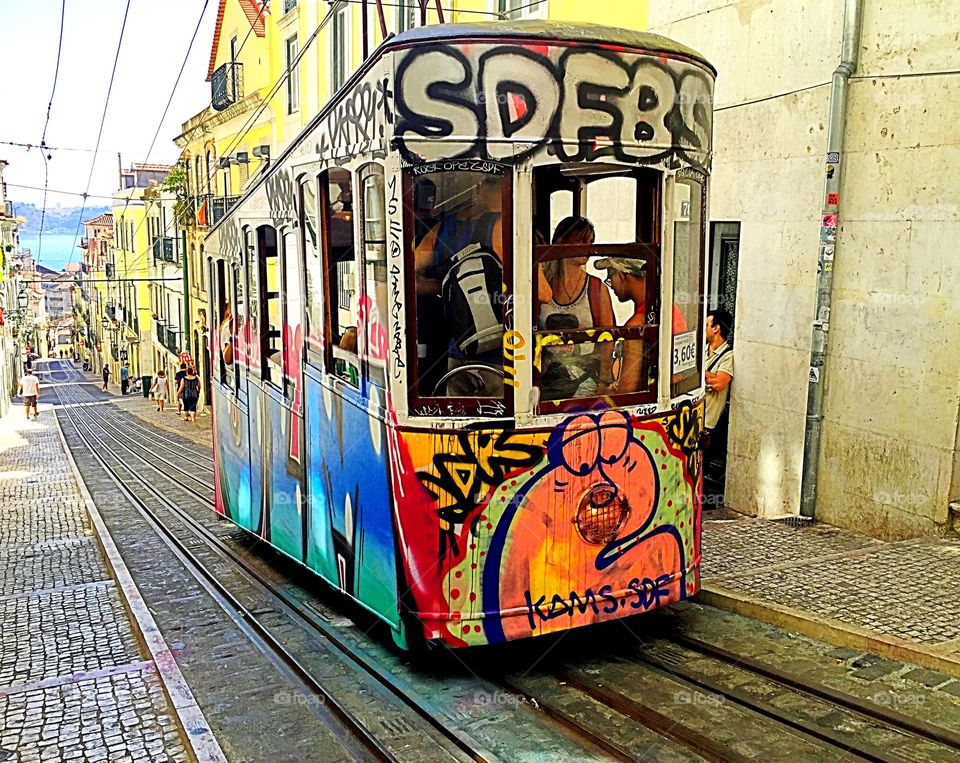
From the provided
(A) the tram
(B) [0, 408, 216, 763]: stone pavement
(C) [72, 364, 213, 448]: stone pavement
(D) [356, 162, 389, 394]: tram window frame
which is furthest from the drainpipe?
(C) [72, 364, 213, 448]: stone pavement

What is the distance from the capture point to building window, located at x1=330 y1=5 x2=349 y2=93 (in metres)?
18.8

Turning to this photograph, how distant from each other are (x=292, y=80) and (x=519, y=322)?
19993mm

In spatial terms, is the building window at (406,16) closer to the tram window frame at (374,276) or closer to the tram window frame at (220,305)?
the tram window frame at (220,305)

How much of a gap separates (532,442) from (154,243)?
45.8 m

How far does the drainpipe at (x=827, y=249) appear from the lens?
750cm

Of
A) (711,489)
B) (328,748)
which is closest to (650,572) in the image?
(328,748)

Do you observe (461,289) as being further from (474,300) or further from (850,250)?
(850,250)

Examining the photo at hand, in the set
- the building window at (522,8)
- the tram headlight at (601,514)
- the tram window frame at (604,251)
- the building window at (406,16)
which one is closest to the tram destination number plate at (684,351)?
the tram window frame at (604,251)

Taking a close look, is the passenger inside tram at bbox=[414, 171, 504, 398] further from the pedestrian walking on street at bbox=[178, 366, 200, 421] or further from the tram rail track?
the pedestrian walking on street at bbox=[178, 366, 200, 421]

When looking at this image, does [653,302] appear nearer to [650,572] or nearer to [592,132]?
[592,132]

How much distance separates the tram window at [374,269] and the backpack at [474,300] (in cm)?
35

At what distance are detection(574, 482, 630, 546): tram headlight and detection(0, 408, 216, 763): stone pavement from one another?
230 centimetres

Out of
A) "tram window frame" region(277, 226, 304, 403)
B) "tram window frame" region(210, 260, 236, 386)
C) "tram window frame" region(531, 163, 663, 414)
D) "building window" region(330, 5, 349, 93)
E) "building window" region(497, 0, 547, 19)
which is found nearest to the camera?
"tram window frame" region(531, 163, 663, 414)

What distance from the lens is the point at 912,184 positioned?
23.8 feet
